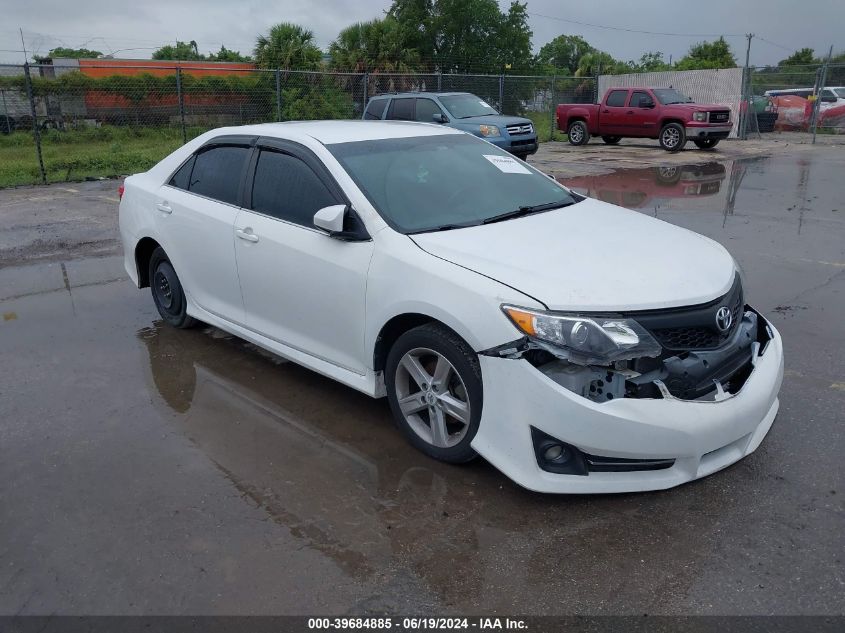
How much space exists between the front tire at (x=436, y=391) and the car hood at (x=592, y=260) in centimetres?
39

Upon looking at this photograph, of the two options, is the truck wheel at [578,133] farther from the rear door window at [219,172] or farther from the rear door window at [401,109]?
the rear door window at [219,172]

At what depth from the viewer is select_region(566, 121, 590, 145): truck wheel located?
23.6 meters

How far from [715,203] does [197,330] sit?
8.71 metres

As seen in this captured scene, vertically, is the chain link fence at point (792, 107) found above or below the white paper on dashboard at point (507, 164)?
below

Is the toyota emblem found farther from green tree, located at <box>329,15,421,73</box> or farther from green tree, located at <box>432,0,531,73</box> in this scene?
green tree, located at <box>432,0,531,73</box>

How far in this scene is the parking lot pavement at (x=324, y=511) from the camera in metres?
2.84

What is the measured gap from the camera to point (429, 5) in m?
51.6

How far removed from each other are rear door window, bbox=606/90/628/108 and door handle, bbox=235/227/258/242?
1969cm

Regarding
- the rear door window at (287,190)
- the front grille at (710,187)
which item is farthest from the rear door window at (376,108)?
the rear door window at (287,190)

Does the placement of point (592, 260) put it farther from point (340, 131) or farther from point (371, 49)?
point (371, 49)

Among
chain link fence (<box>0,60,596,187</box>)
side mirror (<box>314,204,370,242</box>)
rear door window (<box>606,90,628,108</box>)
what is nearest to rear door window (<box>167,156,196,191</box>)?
side mirror (<box>314,204,370,242</box>)

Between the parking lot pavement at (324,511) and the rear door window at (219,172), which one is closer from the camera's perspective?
the parking lot pavement at (324,511)

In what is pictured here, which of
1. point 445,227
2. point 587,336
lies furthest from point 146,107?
point 587,336

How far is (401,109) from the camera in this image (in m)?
16.7
